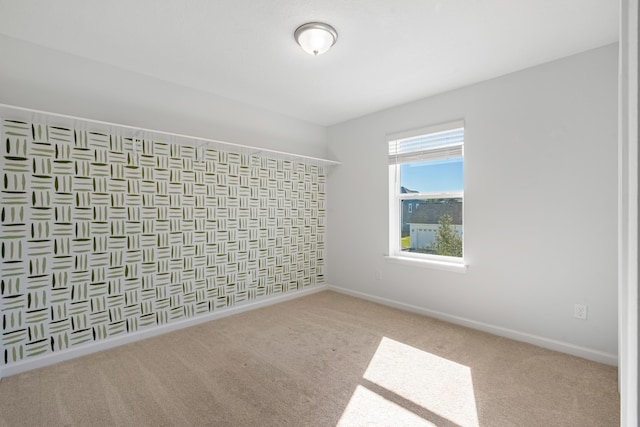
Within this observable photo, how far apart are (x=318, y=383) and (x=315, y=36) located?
2.50 m

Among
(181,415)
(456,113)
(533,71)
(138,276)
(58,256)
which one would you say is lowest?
(181,415)

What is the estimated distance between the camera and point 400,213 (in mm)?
3955

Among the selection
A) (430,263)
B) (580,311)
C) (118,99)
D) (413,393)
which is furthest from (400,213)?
(118,99)

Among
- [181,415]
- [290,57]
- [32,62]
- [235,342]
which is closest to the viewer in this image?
[181,415]

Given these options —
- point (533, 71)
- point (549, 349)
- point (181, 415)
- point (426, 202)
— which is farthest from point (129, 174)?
point (549, 349)

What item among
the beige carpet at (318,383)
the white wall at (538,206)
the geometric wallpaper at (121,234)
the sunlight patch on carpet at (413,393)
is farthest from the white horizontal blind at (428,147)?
the sunlight patch on carpet at (413,393)

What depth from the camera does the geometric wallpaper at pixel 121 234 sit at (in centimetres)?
236

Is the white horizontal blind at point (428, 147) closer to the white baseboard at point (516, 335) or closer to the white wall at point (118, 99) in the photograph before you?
the white wall at point (118, 99)

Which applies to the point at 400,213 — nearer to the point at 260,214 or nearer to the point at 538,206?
the point at 538,206

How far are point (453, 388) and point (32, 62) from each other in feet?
13.1

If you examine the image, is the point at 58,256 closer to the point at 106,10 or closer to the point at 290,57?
the point at 106,10

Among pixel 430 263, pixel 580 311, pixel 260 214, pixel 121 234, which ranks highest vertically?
pixel 260 214

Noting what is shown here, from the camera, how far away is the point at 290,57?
8.55ft

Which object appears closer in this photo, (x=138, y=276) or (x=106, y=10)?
(x=106, y=10)
